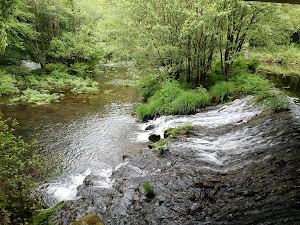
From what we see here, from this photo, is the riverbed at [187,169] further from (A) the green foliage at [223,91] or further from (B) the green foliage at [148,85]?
(B) the green foliage at [148,85]

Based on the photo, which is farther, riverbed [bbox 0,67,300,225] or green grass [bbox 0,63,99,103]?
green grass [bbox 0,63,99,103]

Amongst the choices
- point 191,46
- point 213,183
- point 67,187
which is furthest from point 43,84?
point 213,183

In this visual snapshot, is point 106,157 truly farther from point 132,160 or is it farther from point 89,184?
point 89,184

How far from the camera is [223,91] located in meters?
12.1

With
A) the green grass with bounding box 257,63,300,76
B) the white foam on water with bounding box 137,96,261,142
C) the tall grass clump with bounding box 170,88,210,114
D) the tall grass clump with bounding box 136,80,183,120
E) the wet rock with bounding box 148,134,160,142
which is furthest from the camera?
the green grass with bounding box 257,63,300,76

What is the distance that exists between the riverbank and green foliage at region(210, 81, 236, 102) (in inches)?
164

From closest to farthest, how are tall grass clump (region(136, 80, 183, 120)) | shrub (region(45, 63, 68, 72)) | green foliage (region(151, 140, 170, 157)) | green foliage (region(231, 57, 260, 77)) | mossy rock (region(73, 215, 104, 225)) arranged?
mossy rock (region(73, 215, 104, 225)) < green foliage (region(151, 140, 170, 157)) < tall grass clump (region(136, 80, 183, 120)) < green foliage (region(231, 57, 260, 77)) < shrub (region(45, 63, 68, 72))

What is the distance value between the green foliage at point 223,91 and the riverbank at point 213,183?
417 centimetres

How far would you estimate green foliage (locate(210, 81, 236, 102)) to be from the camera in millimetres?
11939

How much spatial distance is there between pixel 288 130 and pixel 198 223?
15.2 ft

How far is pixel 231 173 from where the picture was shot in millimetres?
5328

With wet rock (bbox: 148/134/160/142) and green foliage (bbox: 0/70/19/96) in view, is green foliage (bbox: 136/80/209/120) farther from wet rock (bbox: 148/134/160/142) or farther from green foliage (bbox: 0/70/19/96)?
green foliage (bbox: 0/70/19/96)

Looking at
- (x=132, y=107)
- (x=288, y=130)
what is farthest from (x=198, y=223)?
(x=132, y=107)

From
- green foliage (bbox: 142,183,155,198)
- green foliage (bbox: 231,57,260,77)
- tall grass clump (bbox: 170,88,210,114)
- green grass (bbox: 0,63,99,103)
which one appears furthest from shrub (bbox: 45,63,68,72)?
green foliage (bbox: 142,183,155,198)
